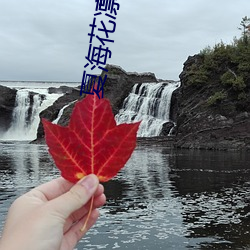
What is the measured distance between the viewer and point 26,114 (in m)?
64.8

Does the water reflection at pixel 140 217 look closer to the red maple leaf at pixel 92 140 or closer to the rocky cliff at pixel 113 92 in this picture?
the red maple leaf at pixel 92 140

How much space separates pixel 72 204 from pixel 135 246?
28.6 feet

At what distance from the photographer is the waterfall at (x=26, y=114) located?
63519 millimetres

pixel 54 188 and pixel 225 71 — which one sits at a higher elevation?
pixel 225 71

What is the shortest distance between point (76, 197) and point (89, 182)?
0.09m

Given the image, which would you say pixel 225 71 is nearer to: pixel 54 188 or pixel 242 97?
pixel 242 97

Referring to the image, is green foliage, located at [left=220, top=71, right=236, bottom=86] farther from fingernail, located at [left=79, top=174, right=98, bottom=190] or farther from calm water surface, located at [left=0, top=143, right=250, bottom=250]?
fingernail, located at [left=79, top=174, right=98, bottom=190]

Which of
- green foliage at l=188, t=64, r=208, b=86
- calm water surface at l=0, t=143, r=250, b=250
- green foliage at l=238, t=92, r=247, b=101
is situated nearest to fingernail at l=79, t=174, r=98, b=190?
calm water surface at l=0, t=143, r=250, b=250

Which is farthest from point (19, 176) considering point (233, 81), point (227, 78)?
point (227, 78)

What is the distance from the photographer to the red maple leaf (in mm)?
1801

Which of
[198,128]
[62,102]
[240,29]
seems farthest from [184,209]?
[62,102]

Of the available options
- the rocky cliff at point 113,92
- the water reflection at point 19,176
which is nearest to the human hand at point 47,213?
the water reflection at point 19,176

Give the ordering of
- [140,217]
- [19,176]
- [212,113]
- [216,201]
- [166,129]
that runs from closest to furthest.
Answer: [140,217], [216,201], [19,176], [212,113], [166,129]

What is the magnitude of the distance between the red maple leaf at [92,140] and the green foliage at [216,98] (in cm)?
4183
